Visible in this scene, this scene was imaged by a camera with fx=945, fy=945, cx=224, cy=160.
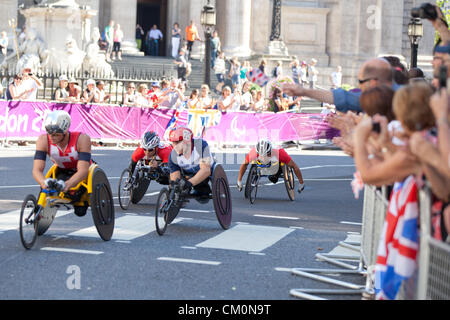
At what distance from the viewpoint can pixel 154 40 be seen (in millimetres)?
42031

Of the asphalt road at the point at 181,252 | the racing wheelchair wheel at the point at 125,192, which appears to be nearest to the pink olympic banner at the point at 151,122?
the asphalt road at the point at 181,252

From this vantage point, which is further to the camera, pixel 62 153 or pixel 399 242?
pixel 62 153

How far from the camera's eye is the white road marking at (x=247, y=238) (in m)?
10.7

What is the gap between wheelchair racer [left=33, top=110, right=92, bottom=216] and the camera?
10.2 metres

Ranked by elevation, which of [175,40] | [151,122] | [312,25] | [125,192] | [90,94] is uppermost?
[312,25]

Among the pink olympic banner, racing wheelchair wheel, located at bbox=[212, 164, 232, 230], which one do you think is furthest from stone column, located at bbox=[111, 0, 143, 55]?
racing wheelchair wheel, located at bbox=[212, 164, 232, 230]

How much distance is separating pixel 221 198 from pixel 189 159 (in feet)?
2.28

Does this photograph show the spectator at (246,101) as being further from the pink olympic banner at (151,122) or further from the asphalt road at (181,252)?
the asphalt road at (181,252)

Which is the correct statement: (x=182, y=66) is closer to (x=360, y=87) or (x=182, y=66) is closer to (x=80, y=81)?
(x=80, y=81)

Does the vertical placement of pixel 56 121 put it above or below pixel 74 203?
above

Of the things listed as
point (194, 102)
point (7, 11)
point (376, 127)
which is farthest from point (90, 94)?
point (376, 127)

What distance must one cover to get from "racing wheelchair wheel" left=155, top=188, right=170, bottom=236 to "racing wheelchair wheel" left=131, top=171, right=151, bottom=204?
273cm

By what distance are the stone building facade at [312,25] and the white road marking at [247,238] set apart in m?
31.6
